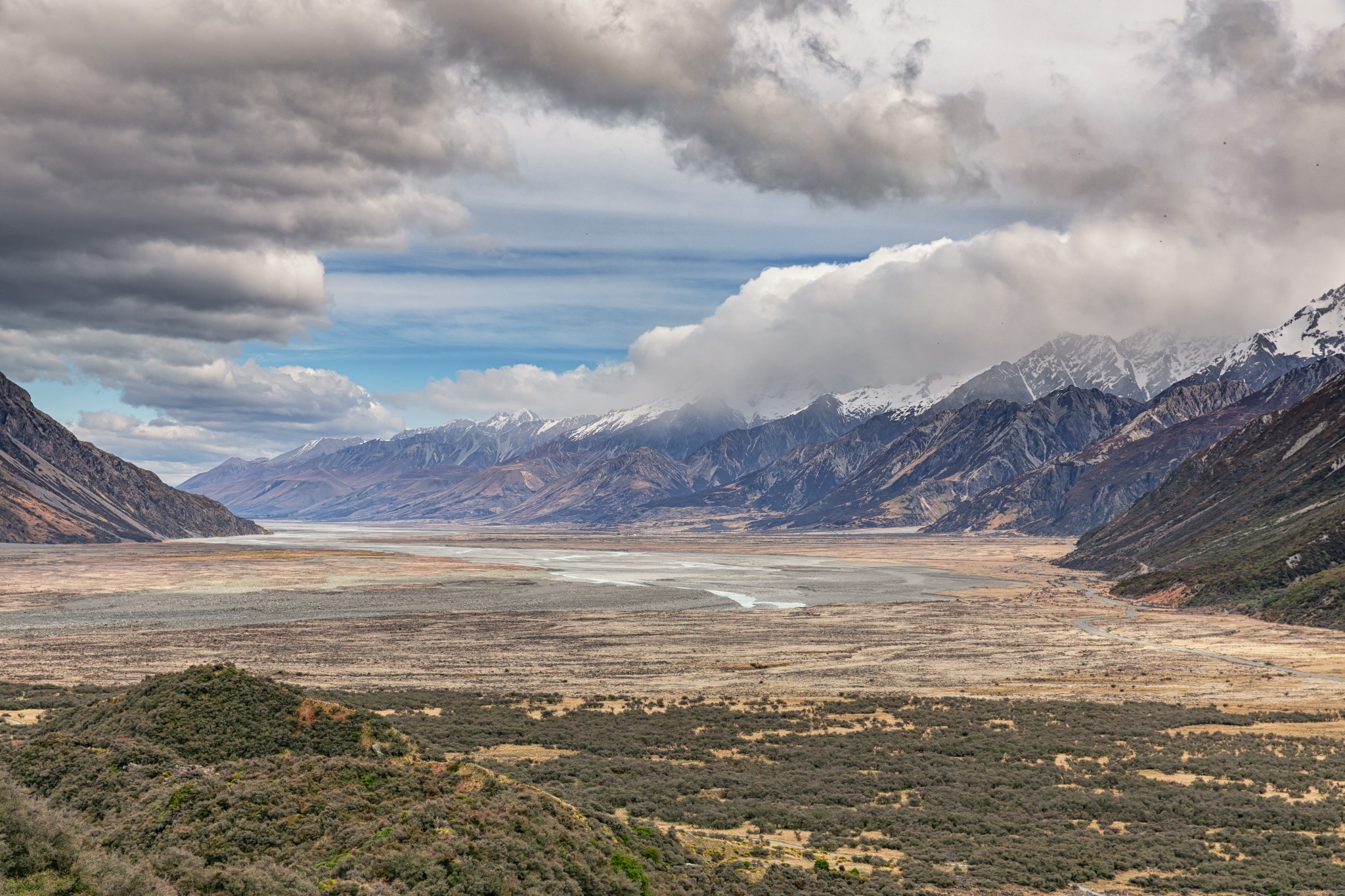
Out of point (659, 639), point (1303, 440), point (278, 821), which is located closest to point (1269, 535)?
point (1303, 440)

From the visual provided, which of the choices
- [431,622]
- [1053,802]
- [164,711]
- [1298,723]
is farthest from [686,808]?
[431,622]

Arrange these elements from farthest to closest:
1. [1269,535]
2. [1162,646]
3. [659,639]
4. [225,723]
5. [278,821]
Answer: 1. [1269,535]
2. [659,639]
3. [1162,646]
4. [225,723]
5. [278,821]

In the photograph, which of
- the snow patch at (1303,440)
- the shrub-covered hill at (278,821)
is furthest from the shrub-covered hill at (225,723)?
the snow patch at (1303,440)

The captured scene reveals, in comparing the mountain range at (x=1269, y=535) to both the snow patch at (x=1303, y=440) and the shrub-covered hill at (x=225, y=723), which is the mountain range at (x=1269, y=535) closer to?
the snow patch at (x=1303, y=440)

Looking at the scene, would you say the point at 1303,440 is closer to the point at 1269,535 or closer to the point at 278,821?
the point at 1269,535

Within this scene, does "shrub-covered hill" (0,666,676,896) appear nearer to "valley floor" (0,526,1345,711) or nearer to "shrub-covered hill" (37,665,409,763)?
"shrub-covered hill" (37,665,409,763)

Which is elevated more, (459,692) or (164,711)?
(164,711)

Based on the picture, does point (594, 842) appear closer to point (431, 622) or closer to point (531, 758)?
point (531, 758)

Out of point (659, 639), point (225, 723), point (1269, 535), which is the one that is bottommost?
point (659, 639)
